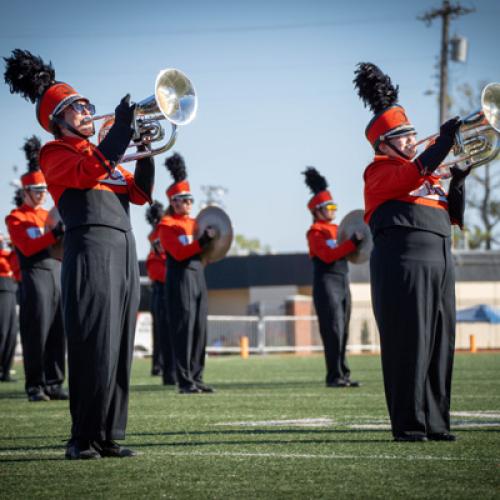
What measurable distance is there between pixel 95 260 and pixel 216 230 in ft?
19.9

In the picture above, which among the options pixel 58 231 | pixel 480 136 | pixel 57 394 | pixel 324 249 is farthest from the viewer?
pixel 324 249

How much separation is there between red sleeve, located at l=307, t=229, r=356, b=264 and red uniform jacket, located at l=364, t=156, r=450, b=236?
5.55 m

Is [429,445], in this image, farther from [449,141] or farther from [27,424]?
[27,424]

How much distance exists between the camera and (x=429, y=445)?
6.41 meters

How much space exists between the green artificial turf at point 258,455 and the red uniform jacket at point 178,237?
→ 2097 millimetres

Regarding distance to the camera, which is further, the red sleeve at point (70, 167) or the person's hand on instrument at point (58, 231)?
the person's hand on instrument at point (58, 231)

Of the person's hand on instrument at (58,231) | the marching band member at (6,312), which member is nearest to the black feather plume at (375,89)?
the person's hand on instrument at (58,231)

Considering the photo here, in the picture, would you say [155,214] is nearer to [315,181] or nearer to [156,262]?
[156,262]

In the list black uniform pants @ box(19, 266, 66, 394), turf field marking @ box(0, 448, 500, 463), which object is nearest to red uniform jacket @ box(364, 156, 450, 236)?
turf field marking @ box(0, 448, 500, 463)

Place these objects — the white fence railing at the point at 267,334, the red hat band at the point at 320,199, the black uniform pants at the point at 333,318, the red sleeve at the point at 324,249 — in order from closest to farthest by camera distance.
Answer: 1. the red sleeve at the point at 324,249
2. the black uniform pants at the point at 333,318
3. the red hat band at the point at 320,199
4. the white fence railing at the point at 267,334

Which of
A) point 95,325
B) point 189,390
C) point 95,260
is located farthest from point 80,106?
point 189,390

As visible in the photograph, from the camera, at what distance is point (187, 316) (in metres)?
12.4

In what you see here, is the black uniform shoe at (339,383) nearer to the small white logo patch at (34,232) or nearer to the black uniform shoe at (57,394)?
the black uniform shoe at (57,394)

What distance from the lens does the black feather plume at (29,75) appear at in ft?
21.9
